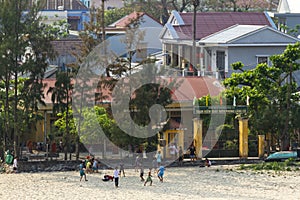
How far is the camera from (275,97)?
46.6 metres

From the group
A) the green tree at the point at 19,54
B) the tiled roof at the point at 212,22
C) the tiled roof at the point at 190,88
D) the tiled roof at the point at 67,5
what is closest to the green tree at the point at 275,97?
the tiled roof at the point at 190,88

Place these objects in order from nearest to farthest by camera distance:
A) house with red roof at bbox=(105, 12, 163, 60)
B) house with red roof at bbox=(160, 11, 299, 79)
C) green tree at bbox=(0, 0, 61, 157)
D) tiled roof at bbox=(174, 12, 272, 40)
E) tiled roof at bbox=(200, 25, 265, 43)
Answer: green tree at bbox=(0, 0, 61, 157), house with red roof at bbox=(105, 12, 163, 60), house with red roof at bbox=(160, 11, 299, 79), tiled roof at bbox=(200, 25, 265, 43), tiled roof at bbox=(174, 12, 272, 40)

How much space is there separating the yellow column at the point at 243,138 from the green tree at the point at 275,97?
0.53 metres

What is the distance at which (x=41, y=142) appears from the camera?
49781 millimetres

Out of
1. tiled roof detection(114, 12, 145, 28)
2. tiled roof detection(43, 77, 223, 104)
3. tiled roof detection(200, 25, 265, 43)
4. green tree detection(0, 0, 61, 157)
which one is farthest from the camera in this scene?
tiled roof detection(200, 25, 265, 43)

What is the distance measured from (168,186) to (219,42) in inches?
934

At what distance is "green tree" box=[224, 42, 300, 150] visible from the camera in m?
46.0

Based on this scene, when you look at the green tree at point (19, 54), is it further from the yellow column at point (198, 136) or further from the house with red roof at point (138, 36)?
the yellow column at point (198, 136)

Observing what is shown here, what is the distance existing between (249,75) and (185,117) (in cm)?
456

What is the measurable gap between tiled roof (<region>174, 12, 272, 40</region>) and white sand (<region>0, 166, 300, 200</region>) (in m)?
23.5

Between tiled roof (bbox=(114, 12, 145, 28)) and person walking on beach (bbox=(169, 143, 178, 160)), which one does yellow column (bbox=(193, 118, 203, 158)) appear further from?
tiled roof (bbox=(114, 12, 145, 28))

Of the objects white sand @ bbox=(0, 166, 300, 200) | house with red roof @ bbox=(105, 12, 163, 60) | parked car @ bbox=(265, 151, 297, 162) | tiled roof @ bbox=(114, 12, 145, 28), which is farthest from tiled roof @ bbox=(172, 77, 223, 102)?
white sand @ bbox=(0, 166, 300, 200)

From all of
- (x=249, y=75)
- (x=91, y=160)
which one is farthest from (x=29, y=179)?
(x=249, y=75)

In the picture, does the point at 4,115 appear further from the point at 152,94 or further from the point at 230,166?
the point at 230,166
